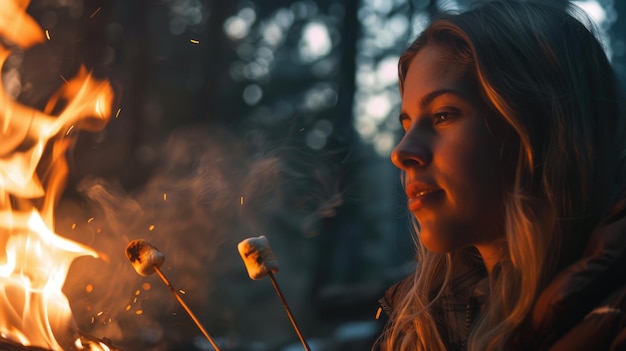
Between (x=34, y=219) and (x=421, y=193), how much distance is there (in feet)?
5.27

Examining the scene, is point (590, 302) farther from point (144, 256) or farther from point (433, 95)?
point (144, 256)

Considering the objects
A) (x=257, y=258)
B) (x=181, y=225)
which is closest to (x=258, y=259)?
(x=257, y=258)

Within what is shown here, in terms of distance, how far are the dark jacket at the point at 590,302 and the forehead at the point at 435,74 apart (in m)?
0.59

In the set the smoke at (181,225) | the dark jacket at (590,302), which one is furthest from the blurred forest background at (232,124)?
the dark jacket at (590,302)

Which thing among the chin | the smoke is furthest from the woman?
the smoke

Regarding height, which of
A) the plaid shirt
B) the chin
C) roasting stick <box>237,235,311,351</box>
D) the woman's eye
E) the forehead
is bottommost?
the plaid shirt

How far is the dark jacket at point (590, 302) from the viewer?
1646 mm

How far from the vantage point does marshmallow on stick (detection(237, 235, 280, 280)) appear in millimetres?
2189

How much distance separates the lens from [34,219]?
8.98ft

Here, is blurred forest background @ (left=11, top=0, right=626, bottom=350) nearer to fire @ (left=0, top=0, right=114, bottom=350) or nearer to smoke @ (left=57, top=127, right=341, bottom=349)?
smoke @ (left=57, top=127, right=341, bottom=349)

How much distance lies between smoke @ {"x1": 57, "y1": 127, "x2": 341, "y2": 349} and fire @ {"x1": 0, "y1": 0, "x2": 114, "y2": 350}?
55cm

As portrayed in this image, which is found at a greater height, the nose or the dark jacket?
the nose

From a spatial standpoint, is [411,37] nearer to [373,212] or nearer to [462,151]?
[462,151]

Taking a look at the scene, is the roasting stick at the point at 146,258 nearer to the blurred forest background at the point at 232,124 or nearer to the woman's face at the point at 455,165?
the woman's face at the point at 455,165
